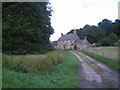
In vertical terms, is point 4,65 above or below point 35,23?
below

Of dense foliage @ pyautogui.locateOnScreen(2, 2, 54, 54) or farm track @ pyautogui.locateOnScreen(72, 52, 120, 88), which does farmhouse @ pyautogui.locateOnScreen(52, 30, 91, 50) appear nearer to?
dense foliage @ pyautogui.locateOnScreen(2, 2, 54, 54)

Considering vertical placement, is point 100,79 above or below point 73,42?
below

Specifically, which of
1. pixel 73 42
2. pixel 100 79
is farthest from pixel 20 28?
pixel 73 42

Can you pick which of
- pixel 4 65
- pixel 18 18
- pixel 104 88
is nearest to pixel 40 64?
pixel 4 65

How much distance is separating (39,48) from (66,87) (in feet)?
39.1

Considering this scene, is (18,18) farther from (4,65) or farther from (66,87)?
(66,87)

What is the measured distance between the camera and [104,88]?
603 cm

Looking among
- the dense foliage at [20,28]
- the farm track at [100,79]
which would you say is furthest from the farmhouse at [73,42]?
the farm track at [100,79]

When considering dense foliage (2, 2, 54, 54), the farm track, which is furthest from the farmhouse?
the farm track

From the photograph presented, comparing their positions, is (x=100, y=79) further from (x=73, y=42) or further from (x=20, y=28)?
(x=73, y=42)

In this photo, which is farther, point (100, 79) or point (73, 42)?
point (73, 42)

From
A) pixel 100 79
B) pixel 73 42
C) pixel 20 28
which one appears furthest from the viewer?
pixel 73 42

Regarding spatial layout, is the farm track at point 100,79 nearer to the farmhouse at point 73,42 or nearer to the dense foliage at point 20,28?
the dense foliage at point 20,28

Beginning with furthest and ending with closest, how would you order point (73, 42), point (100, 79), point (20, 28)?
point (73, 42) → point (20, 28) → point (100, 79)
